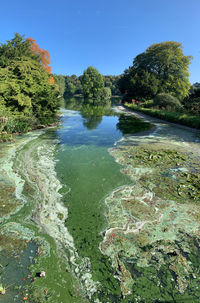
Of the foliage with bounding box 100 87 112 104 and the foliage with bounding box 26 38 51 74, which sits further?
the foliage with bounding box 100 87 112 104

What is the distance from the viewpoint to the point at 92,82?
194 feet

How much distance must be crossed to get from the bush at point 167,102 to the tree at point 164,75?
1174cm

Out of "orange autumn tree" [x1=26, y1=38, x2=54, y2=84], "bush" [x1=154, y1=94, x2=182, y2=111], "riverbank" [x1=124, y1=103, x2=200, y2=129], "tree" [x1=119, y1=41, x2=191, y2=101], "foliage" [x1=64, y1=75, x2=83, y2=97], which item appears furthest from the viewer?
"foliage" [x1=64, y1=75, x2=83, y2=97]

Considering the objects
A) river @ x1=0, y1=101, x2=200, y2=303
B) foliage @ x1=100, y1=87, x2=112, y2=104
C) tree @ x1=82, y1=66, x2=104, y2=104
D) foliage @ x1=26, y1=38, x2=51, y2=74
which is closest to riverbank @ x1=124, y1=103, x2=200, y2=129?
river @ x1=0, y1=101, x2=200, y2=303

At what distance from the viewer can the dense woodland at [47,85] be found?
413 inches

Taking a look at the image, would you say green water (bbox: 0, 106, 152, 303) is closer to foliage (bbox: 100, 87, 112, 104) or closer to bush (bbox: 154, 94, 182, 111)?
bush (bbox: 154, 94, 182, 111)

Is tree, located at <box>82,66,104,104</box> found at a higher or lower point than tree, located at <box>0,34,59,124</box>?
higher

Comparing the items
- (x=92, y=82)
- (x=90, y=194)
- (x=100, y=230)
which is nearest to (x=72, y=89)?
(x=92, y=82)

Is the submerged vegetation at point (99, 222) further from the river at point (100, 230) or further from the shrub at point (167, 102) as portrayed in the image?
the shrub at point (167, 102)

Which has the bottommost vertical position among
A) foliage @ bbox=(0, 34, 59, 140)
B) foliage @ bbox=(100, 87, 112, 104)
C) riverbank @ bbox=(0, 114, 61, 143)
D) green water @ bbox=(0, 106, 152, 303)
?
green water @ bbox=(0, 106, 152, 303)

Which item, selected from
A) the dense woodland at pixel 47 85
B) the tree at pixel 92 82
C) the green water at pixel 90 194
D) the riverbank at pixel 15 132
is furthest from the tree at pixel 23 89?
the tree at pixel 92 82

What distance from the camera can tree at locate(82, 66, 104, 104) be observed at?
193ft

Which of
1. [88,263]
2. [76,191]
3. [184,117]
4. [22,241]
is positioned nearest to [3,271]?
[22,241]

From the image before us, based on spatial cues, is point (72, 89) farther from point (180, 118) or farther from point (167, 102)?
point (180, 118)
